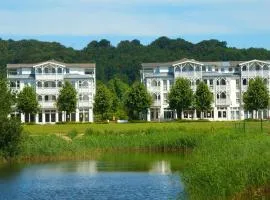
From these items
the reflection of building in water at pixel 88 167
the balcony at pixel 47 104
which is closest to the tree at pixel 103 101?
the balcony at pixel 47 104

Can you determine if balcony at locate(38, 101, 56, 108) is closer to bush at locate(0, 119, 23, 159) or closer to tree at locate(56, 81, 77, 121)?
tree at locate(56, 81, 77, 121)

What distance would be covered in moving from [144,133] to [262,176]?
134ft

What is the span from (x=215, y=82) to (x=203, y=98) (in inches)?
566

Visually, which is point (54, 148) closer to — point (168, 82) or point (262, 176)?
point (262, 176)

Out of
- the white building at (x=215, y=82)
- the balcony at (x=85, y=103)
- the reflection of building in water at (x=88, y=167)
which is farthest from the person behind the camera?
the white building at (x=215, y=82)

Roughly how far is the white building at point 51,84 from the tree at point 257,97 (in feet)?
92.7

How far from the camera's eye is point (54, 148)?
177 feet

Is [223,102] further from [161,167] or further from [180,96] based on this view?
[161,167]

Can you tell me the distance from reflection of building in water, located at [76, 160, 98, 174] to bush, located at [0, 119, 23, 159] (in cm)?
456

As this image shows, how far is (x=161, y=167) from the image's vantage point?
47.9m

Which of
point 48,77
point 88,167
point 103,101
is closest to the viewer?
point 88,167

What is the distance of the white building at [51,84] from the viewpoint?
12450cm

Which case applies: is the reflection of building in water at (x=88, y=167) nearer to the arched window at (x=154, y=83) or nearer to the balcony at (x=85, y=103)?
the balcony at (x=85, y=103)

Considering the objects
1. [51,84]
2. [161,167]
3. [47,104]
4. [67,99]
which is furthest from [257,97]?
[161,167]
